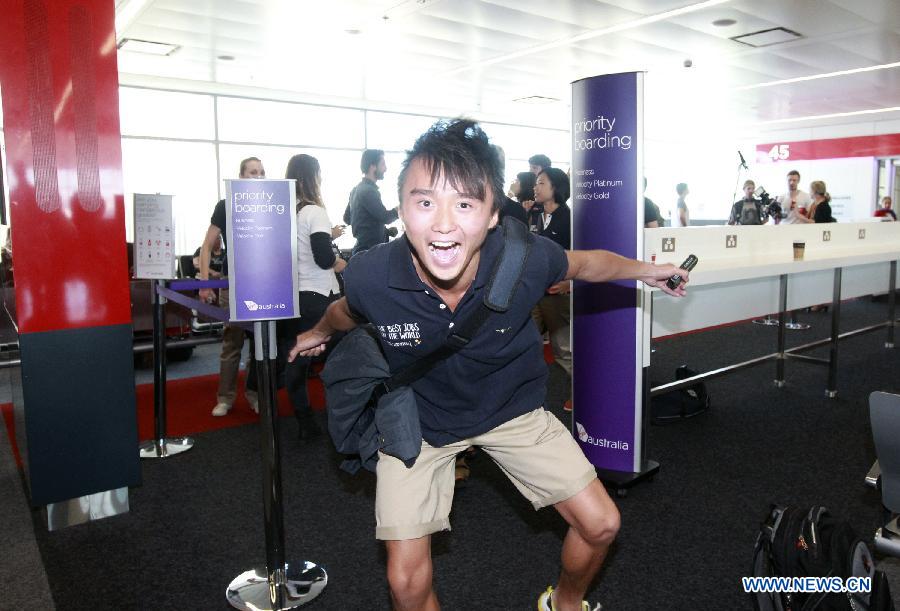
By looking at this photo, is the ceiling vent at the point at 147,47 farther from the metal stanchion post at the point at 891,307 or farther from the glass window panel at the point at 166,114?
the metal stanchion post at the point at 891,307

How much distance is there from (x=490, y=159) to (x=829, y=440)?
10.2ft

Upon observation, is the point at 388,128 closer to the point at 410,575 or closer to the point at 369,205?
the point at 369,205

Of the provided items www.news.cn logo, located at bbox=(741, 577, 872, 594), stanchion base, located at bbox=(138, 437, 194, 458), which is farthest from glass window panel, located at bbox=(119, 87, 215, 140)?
www.news.cn logo, located at bbox=(741, 577, 872, 594)

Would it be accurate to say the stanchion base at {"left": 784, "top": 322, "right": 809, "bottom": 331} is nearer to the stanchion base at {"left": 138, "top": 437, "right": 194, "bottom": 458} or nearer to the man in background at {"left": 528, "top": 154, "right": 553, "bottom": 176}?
the man in background at {"left": 528, "top": 154, "right": 553, "bottom": 176}

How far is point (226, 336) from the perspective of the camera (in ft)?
14.1

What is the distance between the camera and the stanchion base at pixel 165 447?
367 centimetres

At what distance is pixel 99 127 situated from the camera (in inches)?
109

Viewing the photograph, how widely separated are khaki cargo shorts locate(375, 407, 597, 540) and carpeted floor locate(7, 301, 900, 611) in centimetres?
63

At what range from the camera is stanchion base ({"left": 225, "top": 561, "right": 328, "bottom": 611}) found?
2.22 metres

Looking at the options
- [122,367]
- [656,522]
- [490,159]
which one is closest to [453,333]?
[490,159]

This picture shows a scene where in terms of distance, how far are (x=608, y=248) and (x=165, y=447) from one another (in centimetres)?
261

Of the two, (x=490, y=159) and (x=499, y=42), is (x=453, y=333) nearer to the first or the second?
(x=490, y=159)

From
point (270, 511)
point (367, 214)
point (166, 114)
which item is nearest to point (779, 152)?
point (166, 114)

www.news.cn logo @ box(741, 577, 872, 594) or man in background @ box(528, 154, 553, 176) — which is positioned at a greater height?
man in background @ box(528, 154, 553, 176)
